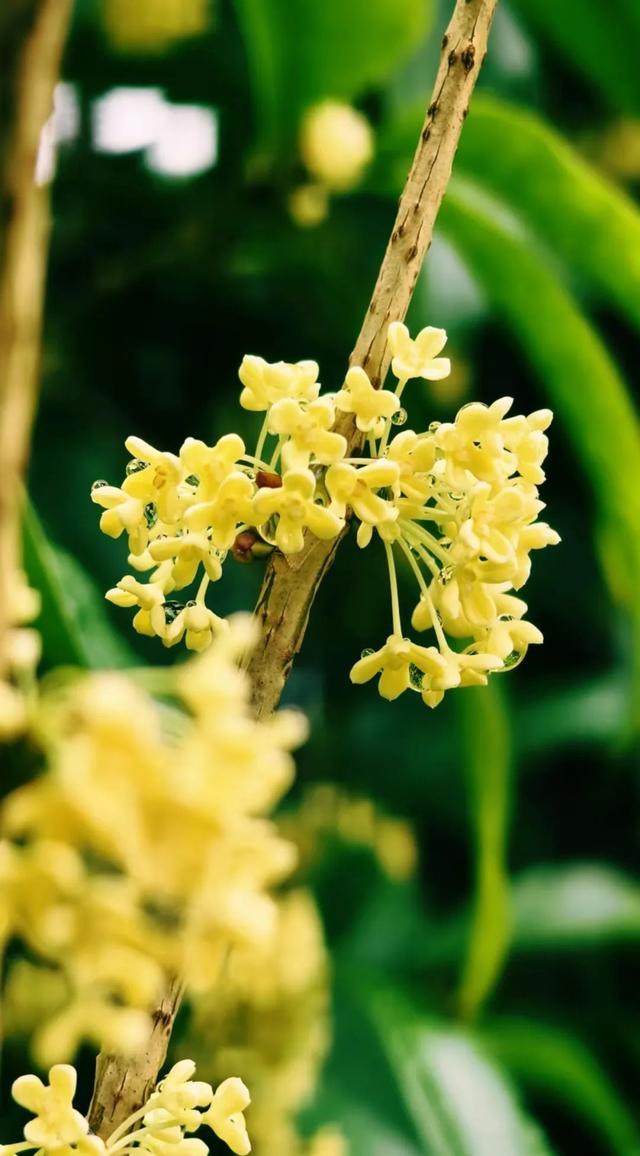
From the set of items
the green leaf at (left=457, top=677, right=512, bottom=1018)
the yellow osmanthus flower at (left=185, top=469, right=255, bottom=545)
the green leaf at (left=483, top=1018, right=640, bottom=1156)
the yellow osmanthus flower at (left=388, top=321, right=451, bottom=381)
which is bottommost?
the green leaf at (left=483, top=1018, right=640, bottom=1156)


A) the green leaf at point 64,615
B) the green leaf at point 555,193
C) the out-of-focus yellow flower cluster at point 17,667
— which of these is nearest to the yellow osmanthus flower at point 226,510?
the out-of-focus yellow flower cluster at point 17,667

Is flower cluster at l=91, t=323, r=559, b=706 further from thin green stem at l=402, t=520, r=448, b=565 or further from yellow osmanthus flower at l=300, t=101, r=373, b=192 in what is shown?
yellow osmanthus flower at l=300, t=101, r=373, b=192

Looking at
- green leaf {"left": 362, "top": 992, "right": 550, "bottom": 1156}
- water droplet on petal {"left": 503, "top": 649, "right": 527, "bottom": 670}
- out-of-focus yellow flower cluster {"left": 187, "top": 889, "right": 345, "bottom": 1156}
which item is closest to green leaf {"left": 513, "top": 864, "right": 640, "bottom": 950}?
green leaf {"left": 362, "top": 992, "right": 550, "bottom": 1156}

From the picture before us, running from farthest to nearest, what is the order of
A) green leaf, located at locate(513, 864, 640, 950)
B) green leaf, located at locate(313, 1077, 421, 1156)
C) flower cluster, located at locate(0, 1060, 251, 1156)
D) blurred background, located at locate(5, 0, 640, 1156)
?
green leaf, located at locate(513, 864, 640, 950) < green leaf, located at locate(313, 1077, 421, 1156) < blurred background, located at locate(5, 0, 640, 1156) < flower cluster, located at locate(0, 1060, 251, 1156)

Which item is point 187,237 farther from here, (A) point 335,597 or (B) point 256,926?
(B) point 256,926

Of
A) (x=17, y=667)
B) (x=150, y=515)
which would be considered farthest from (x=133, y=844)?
(x=150, y=515)

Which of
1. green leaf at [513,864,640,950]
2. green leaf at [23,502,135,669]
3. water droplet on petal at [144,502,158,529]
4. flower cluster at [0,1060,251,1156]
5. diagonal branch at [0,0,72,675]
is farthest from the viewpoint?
green leaf at [513,864,640,950]

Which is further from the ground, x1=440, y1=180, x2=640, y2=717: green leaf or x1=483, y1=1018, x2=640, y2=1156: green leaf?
x1=440, y1=180, x2=640, y2=717: green leaf
